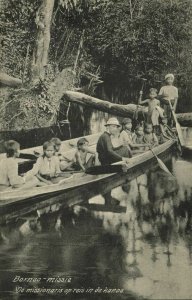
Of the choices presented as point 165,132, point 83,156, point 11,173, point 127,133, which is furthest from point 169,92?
point 11,173

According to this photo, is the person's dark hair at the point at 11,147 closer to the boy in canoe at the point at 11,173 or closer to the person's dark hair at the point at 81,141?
the boy in canoe at the point at 11,173

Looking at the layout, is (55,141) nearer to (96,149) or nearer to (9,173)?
(96,149)

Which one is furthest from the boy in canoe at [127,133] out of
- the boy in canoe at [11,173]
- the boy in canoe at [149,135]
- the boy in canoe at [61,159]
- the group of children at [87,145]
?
the boy in canoe at [11,173]

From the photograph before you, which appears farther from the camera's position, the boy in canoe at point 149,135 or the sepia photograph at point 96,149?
the boy in canoe at point 149,135

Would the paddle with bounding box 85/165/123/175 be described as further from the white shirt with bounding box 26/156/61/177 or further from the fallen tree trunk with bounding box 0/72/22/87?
the fallen tree trunk with bounding box 0/72/22/87

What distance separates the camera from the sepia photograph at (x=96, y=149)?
338 cm

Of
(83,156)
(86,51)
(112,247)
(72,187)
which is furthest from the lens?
(86,51)

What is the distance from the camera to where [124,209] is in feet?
11.7

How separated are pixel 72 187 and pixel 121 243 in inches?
22.2

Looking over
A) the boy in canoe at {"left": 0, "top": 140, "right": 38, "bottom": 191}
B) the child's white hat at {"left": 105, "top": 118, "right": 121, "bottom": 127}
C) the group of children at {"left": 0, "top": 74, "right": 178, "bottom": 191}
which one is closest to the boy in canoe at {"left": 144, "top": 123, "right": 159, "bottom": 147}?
the group of children at {"left": 0, "top": 74, "right": 178, "bottom": 191}

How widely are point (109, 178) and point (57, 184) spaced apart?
40 cm

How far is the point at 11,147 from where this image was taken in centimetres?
371

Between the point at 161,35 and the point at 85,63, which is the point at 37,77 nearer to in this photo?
the point at 85,63

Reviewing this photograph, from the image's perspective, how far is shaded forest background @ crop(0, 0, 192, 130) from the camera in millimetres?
3727
